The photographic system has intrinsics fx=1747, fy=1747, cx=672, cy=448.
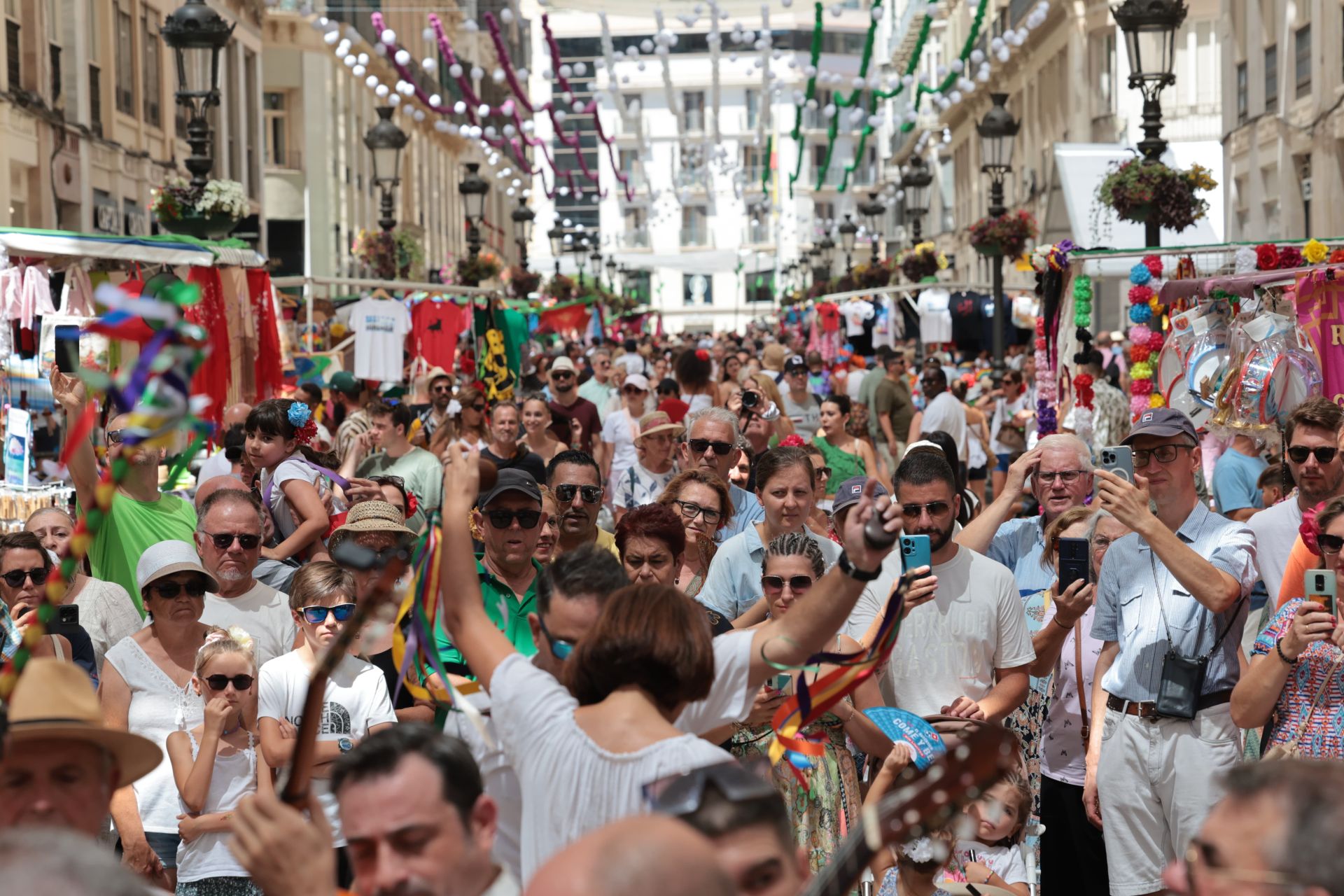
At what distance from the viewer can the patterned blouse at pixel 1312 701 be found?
4852 millimetres

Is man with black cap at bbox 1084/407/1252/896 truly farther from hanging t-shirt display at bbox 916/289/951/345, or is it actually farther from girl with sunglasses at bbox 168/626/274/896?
hanging t-shirt display at bbox 916/289/951/345

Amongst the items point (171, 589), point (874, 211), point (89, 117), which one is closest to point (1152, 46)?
point (171, 589)

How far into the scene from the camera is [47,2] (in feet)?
79.7

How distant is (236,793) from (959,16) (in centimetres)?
5312

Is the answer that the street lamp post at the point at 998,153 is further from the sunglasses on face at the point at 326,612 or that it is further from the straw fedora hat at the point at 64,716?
the straw fedora hat at the point at 64,716

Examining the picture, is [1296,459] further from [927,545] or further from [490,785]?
[490,785]

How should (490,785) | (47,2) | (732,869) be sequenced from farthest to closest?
(47,2), (490,785), (732,869)

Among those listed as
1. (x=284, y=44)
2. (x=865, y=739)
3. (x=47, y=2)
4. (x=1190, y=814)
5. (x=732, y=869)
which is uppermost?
(x=284, y=44)

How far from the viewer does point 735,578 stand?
627cm

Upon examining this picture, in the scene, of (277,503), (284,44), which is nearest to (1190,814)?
(277,503)

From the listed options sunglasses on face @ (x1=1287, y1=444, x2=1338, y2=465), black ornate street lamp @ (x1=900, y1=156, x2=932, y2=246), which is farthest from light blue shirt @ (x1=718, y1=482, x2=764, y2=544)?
black ornate street lamp @ (x1=900, y1=156, x2=932, y2=246)

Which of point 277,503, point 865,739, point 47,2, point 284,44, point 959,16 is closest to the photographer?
point 865,739

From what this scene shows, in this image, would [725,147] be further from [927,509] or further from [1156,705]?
[1156,705]

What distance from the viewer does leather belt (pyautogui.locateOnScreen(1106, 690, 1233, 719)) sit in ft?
17.8
